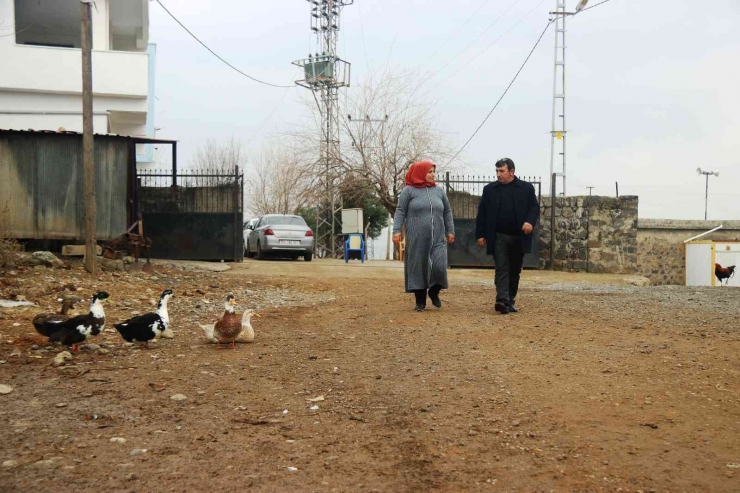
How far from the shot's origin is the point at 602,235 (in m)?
19.9

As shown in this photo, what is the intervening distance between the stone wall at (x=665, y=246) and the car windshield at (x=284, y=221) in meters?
12.6

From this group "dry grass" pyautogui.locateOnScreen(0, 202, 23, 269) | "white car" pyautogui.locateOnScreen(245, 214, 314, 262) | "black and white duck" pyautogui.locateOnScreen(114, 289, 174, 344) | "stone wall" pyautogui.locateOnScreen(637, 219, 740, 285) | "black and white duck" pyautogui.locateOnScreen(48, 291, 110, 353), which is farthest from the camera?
"stone wall" pyautogui.locateOnScreen(637, 219, 740, 285)

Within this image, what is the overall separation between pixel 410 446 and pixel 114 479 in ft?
4.55

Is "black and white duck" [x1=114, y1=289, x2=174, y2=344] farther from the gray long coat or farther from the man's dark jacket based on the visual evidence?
the man's dark jacket

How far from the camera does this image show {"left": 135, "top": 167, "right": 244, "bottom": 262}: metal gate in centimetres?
1855

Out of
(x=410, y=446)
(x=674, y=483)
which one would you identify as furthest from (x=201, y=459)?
(x=674, y=483)

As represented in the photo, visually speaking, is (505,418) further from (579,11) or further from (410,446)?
(579,11)

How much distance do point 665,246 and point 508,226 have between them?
2100 centimetres

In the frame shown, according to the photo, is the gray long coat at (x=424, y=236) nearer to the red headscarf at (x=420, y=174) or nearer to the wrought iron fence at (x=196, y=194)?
the red headscarf at (x=420, y=174)

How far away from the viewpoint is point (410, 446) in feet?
12.3

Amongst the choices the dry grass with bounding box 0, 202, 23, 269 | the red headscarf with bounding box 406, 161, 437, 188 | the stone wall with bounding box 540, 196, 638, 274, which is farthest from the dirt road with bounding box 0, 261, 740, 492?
the stone wall with bounding box 540, 196, 638, 274

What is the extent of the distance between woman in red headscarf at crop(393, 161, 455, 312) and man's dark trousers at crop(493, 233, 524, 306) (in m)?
0.58

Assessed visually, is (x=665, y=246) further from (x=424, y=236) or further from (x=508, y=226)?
(x=424, y=236)

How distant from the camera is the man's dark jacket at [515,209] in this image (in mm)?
9062
